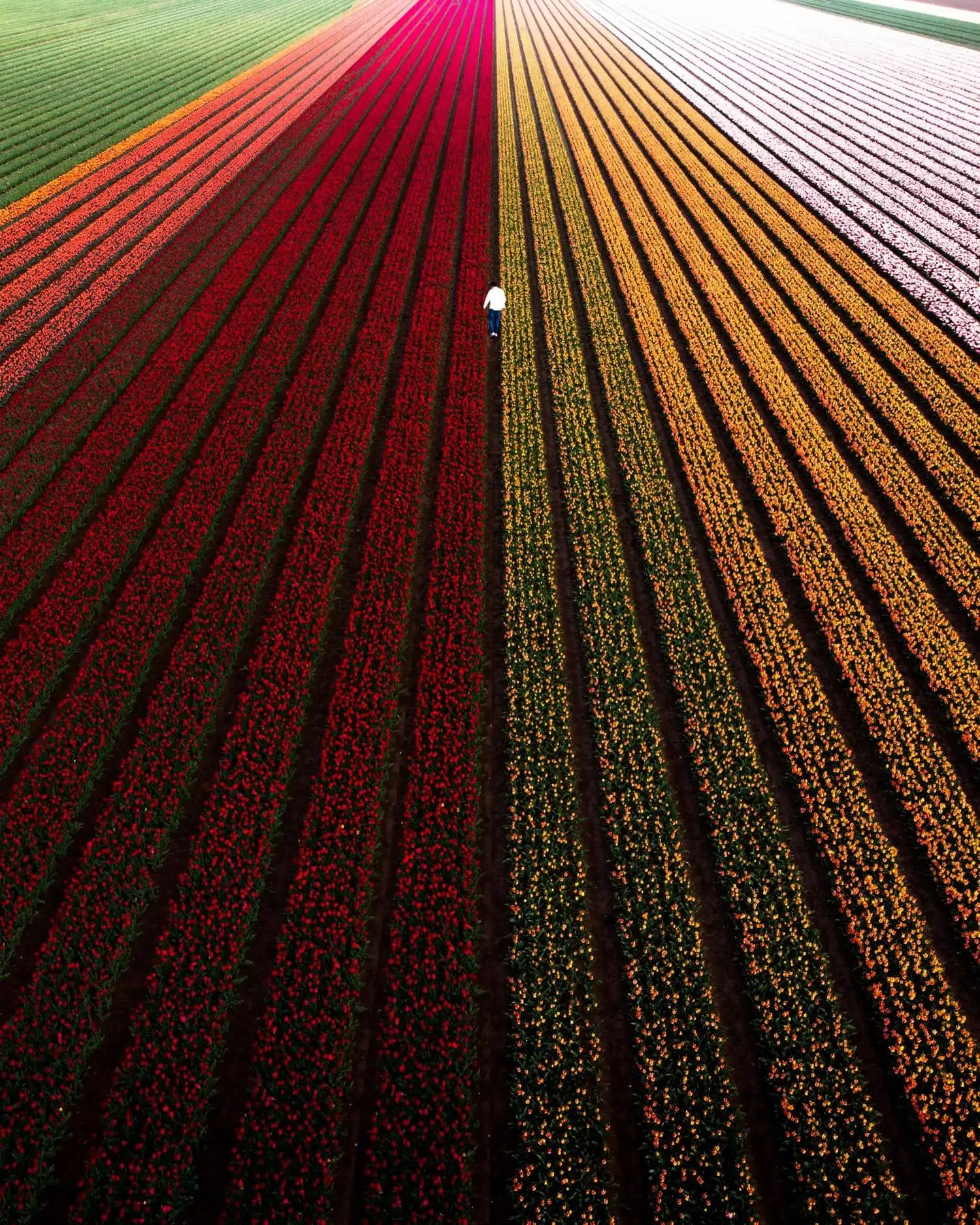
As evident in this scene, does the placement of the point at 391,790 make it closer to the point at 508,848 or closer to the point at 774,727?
the point at 508,848

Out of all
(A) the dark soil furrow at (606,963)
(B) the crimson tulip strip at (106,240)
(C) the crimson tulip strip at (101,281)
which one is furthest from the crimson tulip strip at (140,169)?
(A) the dark soil furrow at (606,963)

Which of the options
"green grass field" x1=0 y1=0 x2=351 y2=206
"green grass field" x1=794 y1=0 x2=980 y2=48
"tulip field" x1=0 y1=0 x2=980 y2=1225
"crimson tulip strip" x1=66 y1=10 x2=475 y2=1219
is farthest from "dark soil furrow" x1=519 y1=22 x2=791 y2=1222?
"green grass field" x1=794 y1=0 x2=980 y2=48

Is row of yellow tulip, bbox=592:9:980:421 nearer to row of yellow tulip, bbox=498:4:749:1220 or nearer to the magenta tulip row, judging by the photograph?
the magenta tulip row

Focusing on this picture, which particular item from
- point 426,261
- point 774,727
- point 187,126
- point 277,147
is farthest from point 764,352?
point 187,126

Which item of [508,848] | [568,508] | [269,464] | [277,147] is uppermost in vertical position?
[277,147]

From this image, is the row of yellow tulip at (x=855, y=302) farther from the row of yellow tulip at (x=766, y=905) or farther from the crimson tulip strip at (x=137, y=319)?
the crimson tulip strip at (x=137, y=319)

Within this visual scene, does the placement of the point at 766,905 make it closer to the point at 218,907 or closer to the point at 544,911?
the point at 544,911
